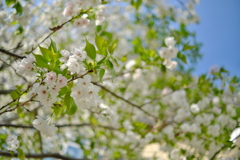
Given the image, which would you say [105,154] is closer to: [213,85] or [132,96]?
[132,96]

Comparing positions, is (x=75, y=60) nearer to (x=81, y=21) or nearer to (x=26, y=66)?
(x=26, y=66)

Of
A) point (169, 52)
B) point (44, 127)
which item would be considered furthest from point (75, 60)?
point (169, 52)

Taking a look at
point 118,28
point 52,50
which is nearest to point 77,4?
point 52,50

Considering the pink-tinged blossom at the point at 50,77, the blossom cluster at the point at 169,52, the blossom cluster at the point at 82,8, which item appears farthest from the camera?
the blossom cluster at the point at 169,52

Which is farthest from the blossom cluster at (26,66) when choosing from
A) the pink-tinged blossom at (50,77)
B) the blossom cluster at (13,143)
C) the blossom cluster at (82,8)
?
the blossom cluster at (82,8)

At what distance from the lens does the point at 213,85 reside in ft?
7.77

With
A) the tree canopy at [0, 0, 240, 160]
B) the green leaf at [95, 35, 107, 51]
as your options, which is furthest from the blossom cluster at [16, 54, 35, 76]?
the green leaf at [95, 35, 107, 51]

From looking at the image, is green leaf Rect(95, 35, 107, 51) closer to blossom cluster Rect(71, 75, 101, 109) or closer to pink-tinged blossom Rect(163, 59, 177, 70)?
blossom cluster Rect(71, 75, 101, 109)

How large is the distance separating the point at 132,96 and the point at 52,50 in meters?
3.38

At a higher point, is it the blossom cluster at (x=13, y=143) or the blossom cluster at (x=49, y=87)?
the blossom cluster at (x=49, y=87)

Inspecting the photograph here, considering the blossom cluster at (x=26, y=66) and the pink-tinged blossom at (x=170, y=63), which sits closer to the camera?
the blossom cluster at (x=26, y=66)

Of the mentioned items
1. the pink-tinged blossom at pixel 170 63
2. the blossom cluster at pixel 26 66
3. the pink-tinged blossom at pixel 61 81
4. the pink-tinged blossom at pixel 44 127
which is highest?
the pink-tinged blossom at pixel 170 63

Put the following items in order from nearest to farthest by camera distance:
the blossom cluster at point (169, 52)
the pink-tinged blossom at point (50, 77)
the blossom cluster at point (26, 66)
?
1. the pink-tinged blossom at point (50, 77)
2. the blossom cluster at point (26, 66)
3. the blossom cluster at point (169, 52)

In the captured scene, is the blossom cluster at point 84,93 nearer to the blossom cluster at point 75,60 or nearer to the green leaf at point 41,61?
the blossom cluster at point 75,60
